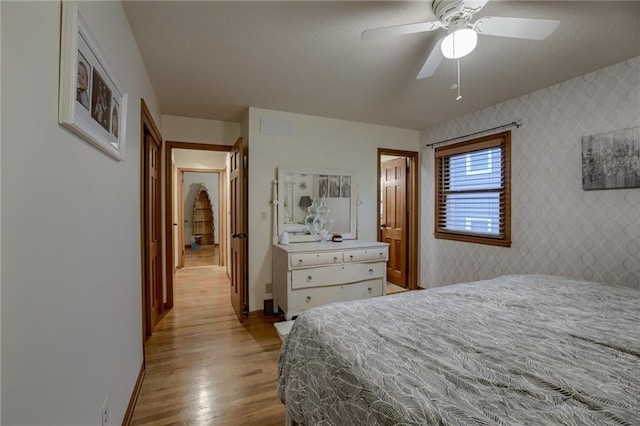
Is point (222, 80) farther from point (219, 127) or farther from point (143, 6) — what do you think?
point (219, 127)

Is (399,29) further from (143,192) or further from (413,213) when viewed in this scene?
(413,213)

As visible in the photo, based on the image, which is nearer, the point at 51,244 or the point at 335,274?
the point at 51,244

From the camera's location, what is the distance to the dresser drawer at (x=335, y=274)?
2903 mm

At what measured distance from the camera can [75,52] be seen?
0.90 metres

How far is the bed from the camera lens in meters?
0.71

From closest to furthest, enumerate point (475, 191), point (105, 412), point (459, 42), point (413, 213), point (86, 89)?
point (86, 89) < point (105, 412) < point (459, 42) < point (475, 191) < point (413, 213)

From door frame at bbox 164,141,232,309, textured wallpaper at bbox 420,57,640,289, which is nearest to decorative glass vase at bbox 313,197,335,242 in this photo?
door frame at bbox 164,141,232,309

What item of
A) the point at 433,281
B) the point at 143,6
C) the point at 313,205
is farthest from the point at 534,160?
the point at 143,6

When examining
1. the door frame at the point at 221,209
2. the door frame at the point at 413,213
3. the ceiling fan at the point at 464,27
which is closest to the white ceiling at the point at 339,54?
the ceiling fan at the point at 464,27

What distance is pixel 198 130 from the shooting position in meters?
3.52

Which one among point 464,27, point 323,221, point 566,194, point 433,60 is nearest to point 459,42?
point 464,27

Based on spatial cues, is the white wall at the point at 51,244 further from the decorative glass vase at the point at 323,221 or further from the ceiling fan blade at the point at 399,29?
the decorative glass vase at the point at 323,221

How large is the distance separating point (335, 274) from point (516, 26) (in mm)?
2411

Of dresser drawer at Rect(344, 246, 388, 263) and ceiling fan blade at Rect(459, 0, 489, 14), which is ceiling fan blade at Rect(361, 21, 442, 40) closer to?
ceiling fan blade at Rect(459, 0, 489, 14)
